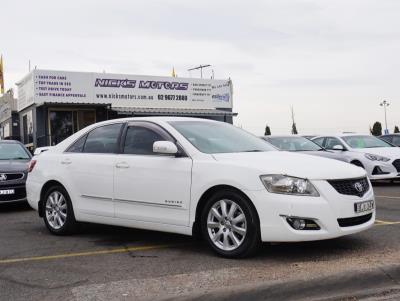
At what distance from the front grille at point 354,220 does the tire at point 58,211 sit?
3.52 m

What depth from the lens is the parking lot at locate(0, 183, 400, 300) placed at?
15.7 feet

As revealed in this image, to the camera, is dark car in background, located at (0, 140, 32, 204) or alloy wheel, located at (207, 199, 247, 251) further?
dark car in background, located at (0, 140, 32, 204)

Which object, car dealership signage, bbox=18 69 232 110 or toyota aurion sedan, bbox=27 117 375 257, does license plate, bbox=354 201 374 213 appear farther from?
car dealership signage, bbox=18 69 232 110

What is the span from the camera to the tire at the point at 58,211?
25.1 ft

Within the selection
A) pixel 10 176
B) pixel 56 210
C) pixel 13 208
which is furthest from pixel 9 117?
pixel 56 210

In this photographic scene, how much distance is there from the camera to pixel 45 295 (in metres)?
4.83

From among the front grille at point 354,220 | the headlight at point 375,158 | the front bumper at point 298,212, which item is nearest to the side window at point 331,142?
the headlight at point 375,158

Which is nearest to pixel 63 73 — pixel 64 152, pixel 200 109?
pixel 200 109

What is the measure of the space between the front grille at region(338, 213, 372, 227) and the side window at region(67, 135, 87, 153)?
3.60 m

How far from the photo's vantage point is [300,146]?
1518 centimetres

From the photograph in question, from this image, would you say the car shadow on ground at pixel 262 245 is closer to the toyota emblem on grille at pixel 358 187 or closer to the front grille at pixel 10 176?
the toyota emblem on grille at pixel 358 187

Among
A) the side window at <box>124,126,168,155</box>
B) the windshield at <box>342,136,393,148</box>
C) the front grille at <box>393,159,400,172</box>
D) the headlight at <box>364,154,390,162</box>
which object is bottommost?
the front grille at <box>393,159,400,172</box>

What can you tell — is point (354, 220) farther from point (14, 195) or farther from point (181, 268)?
point (14, 195)

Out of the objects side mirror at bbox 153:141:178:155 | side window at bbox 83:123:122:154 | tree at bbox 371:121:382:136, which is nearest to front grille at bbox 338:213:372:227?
side mirror at bbox 153:141:178:155
